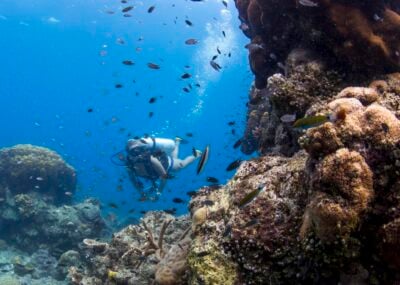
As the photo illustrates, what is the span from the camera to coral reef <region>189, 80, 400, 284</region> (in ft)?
11.8

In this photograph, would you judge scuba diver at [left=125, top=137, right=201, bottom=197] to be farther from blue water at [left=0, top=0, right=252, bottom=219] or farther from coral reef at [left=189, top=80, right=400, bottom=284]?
blue water at [left=0, top=0, right=252, bottom=219]

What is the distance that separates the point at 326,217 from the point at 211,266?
1.56 m

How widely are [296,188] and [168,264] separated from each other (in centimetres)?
213

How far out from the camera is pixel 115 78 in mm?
100562

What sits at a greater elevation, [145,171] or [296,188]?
[296,188]

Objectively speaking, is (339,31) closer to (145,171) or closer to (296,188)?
(296,188)

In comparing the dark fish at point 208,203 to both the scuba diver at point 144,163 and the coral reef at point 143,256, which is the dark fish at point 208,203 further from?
the scuba diver at point 144,163

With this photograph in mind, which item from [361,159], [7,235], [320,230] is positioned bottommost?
[7,235]

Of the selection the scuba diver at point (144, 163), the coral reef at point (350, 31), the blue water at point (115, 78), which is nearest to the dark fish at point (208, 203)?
the coral reef at point (350, 31)

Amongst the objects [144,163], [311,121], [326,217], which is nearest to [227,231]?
[326,217]

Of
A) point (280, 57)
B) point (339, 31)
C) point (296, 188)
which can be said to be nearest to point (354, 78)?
point (339, 31)

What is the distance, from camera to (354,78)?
677 cm

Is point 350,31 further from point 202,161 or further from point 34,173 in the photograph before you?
point 34,173

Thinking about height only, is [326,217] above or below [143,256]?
above
